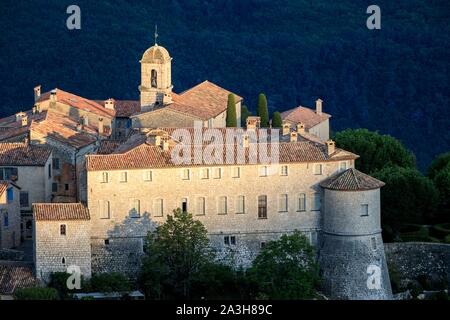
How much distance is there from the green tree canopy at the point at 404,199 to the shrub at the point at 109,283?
14600 mm

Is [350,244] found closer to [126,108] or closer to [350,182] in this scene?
[350,182]

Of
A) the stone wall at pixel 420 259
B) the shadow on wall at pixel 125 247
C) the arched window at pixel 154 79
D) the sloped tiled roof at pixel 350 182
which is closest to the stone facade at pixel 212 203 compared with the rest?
the shadow on wall at pixel 125 247

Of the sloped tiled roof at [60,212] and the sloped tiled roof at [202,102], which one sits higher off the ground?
the sloped tiled roof at [202,102]

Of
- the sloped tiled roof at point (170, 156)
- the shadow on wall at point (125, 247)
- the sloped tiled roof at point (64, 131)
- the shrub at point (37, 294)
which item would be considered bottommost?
the shrub at point (37, 294)

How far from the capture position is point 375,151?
81.0 meters

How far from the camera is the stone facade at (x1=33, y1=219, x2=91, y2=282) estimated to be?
206ft

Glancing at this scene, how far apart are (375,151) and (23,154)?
62.4ft

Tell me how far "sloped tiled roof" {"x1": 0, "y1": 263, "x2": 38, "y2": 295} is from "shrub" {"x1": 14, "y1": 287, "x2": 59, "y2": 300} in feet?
3.81

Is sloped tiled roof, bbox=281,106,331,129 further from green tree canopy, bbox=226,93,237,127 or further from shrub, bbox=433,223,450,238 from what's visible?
shrub, bbox=433,223,450,238

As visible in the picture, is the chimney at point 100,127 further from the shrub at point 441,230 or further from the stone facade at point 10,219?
the shrub at point 441,230

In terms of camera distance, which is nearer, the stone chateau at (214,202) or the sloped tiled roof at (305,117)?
the stone chateau at (214,202)

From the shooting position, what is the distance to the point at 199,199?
65.1 meters

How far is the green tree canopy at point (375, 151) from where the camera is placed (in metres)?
80.1

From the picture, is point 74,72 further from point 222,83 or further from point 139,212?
point 139,212
